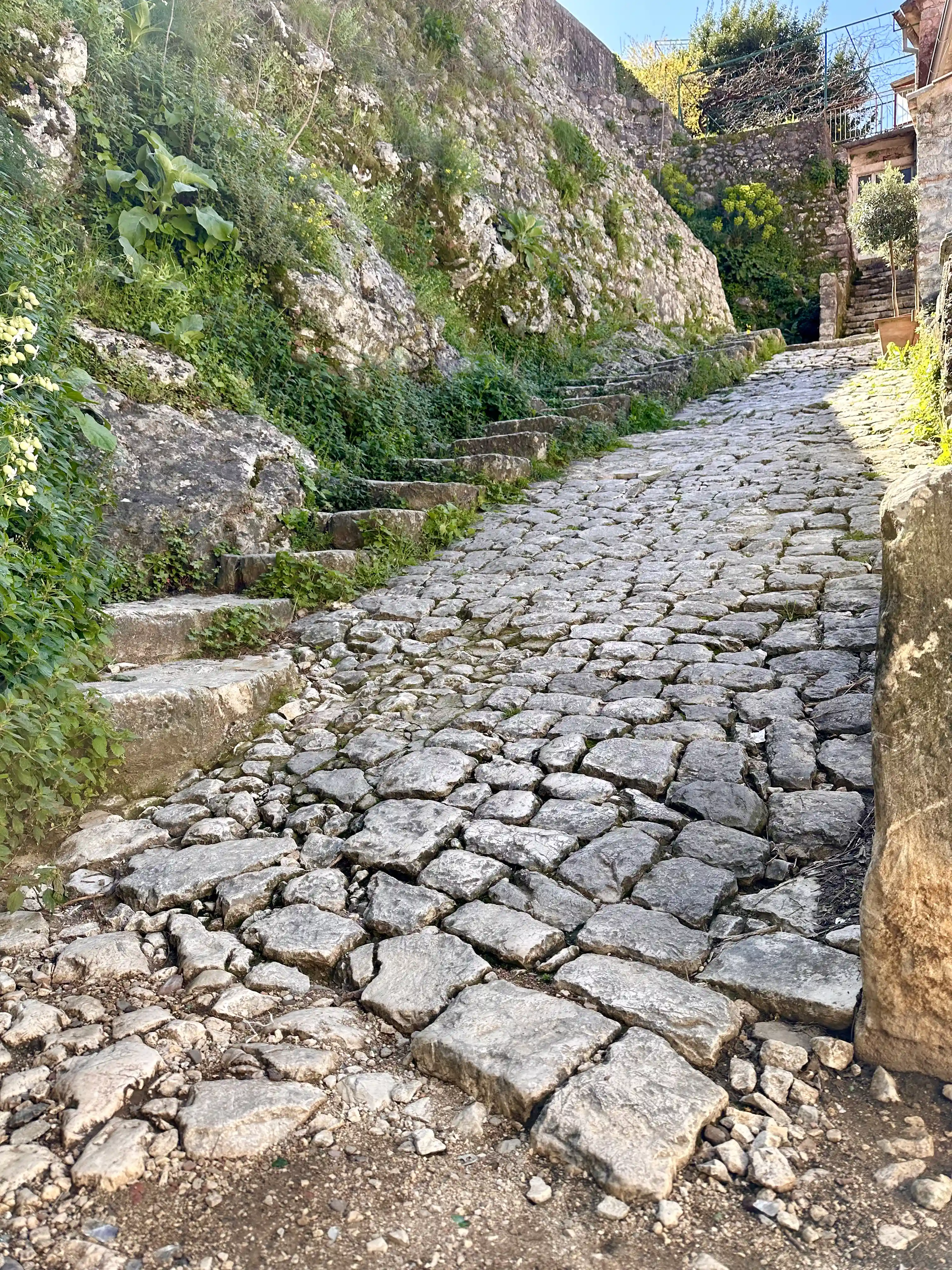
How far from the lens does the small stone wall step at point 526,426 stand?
9133mm

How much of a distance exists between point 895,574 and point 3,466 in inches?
111

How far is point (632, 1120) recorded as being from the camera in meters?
1.78

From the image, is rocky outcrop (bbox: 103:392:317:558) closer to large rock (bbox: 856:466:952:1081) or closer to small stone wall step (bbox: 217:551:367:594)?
small stone wall step (bbox: 217:551:367:594)

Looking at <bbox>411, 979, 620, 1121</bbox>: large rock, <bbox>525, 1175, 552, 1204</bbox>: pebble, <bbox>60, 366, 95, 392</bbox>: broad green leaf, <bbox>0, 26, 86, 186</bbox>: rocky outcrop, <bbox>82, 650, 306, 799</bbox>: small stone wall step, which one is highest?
Result: <bbox>0, 26, 86, 186</bbox>: rocky outcrop

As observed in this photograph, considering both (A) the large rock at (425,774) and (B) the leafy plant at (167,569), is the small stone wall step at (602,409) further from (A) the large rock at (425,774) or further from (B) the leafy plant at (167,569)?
(A) the large rock at (425,774)

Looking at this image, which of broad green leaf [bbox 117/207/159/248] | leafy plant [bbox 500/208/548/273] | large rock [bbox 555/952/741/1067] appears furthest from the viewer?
leafy plant [bbox 500/208/548/273]

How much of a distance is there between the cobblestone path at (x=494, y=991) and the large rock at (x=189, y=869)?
0.01 meters

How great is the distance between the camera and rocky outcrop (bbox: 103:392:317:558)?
5156mm

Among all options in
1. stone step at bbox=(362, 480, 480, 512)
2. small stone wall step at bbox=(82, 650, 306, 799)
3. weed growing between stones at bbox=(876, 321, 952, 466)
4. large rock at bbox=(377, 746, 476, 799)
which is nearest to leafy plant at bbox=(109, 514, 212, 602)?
small stone wall step at bbox=(82, 650, 306, 799)

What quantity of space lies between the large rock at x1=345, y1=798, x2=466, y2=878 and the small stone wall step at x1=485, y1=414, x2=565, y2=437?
6.34 metres

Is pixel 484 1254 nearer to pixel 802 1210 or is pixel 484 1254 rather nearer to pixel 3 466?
pixel 802 1210

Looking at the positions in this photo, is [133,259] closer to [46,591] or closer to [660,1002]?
[46,591]

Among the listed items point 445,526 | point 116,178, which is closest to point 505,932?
point 445,526

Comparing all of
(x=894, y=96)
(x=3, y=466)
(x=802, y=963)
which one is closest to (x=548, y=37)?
(x=894, y=96)
